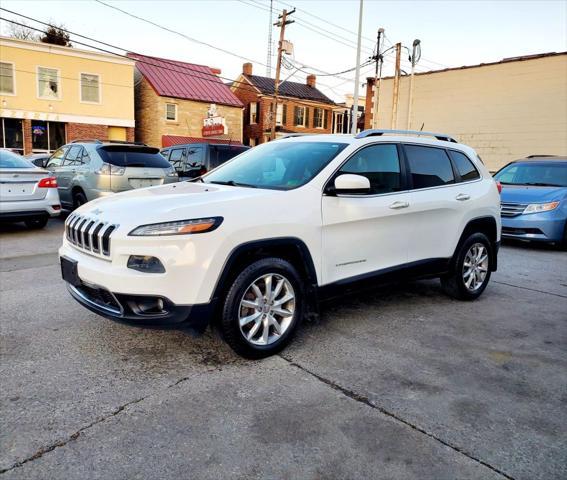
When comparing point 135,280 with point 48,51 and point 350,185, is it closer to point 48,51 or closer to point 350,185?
point 350,185

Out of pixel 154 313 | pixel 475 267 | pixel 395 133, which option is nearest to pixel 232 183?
pixel 154 313

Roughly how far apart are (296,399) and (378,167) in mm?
2334

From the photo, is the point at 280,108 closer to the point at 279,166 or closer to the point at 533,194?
the point at 533,194

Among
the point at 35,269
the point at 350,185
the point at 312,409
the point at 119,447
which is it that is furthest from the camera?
the point at 35,269

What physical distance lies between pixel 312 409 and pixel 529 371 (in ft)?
5.83

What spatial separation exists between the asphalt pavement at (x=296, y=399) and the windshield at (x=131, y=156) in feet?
16.0

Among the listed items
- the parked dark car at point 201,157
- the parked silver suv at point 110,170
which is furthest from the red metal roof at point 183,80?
the parked silver suv at point 110,170

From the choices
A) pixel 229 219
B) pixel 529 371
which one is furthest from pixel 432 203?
pixel 229 219

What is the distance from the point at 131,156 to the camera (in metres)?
9.53

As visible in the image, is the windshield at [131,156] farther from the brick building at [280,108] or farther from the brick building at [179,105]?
the brick building at [280,108]

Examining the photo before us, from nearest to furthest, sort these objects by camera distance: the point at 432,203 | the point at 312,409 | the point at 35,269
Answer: the point at 312,409 → the point at 432,203 → the point at 35,269

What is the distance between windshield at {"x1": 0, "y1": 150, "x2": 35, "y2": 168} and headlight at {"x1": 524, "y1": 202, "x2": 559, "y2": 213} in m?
9.07

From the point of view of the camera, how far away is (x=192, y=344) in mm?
3922

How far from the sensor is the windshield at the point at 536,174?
31.8 feet
